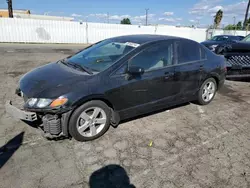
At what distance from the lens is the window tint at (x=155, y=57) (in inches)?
132

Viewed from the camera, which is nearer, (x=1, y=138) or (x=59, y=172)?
(x=59, y=172)

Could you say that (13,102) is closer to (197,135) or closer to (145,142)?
(145,142)

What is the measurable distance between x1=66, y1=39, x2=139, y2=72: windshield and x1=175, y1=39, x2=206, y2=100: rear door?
39.1 inches

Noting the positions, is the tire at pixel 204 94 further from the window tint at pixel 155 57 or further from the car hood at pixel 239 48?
the car hood at pixel 239 48

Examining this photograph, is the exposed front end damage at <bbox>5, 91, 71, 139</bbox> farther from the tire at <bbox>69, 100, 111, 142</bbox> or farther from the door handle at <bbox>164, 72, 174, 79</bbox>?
the door handle at <bbox>164, 72, 174, 79</bbox>

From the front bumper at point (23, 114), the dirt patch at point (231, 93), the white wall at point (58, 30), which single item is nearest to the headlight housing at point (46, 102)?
the front bumper at point (23, 114)

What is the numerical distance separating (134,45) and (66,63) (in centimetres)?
132

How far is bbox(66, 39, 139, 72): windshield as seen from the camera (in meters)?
3.30

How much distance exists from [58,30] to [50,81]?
1915 cm

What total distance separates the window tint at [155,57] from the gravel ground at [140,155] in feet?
3.53

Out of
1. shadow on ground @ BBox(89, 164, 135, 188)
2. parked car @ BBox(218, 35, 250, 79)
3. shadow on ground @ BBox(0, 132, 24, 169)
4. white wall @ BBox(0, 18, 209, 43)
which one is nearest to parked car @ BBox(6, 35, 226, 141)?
shadow on ground @ BBox(0, 132, 24, 169)

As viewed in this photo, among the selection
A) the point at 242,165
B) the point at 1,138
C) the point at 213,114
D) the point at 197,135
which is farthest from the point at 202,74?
the point at 1,138

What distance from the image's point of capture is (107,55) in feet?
12.1

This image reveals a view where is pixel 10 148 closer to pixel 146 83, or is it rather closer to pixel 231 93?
pixel 146 83
